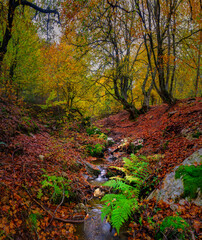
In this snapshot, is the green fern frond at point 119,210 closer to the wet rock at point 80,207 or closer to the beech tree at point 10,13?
the wet rock at point 80,207

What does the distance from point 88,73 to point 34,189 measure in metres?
8.41

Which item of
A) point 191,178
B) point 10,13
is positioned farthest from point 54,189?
point 10,13

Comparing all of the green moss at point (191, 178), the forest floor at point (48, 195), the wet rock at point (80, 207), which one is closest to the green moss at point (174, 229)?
the forest floor at point (48, 195)

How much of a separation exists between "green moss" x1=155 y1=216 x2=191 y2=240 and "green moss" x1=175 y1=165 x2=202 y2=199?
0.66 m

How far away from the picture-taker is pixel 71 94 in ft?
37.3

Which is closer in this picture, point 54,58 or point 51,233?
point 51,233

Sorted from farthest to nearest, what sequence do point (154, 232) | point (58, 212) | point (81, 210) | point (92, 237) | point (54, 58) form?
1. point (54, 58)
2. point (81, 210)
3. point (58, 212)
4. point (92, 237)
5. point (154, 232)

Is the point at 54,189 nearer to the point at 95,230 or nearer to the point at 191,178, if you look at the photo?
the point at 95,230

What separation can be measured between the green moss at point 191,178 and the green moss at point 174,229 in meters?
0.66

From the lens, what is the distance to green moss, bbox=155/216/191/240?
216cm

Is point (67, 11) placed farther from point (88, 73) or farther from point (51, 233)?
point (51, 233)

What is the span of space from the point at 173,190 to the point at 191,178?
1.51 ft

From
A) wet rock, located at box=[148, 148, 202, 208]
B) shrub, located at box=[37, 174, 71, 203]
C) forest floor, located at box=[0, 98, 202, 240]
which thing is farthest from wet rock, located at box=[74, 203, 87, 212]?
wet rock, located at box=[148, 148, 202, 208]

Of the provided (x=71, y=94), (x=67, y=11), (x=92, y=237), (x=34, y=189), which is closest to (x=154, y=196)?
(x=92, y=237)
